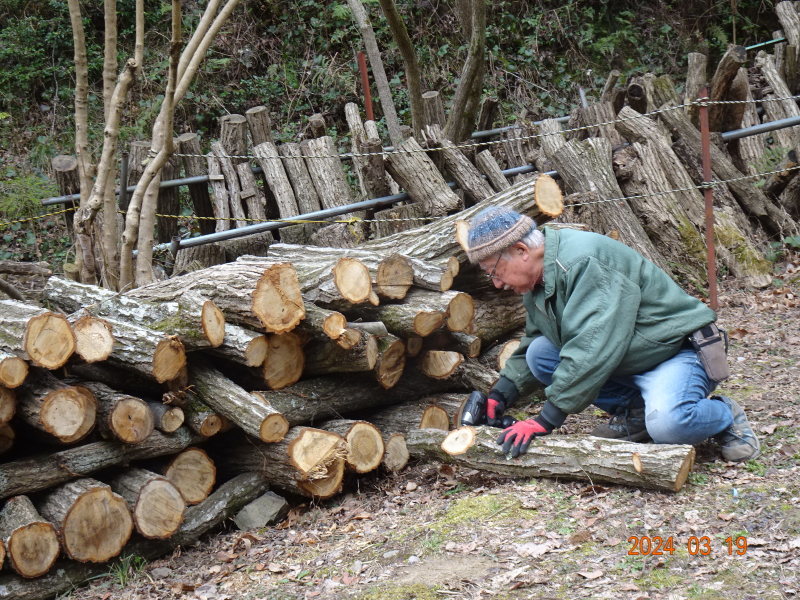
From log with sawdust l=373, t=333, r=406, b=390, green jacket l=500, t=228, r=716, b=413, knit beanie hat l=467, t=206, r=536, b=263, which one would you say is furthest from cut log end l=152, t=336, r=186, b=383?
green jacket l=500, t=228, r=716, b=413

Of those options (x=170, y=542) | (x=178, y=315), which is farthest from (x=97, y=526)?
(x=178, y=315)

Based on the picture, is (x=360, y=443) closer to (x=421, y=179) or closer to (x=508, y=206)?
(x=508, y=206)

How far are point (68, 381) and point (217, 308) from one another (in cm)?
86

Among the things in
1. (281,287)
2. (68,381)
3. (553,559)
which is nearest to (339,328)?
(281,287)

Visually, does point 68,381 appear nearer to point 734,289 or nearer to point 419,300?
point 419,300

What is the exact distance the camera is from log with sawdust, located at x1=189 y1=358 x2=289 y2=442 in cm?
442

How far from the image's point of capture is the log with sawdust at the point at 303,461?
4539mm

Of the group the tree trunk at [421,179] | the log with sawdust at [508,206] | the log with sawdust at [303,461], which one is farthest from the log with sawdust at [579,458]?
the tree trunk at [421,179]

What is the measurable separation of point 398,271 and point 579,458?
5.32 ft

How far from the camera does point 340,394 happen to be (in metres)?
5.05

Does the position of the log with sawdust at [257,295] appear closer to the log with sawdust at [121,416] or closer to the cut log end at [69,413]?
the log with sawdust at [121,416]

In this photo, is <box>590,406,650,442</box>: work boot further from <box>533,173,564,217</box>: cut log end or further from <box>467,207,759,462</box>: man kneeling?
<box>533,173,564,217</box>: cut log end

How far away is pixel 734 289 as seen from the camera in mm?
7520

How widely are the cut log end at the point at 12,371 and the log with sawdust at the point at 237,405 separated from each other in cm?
94
